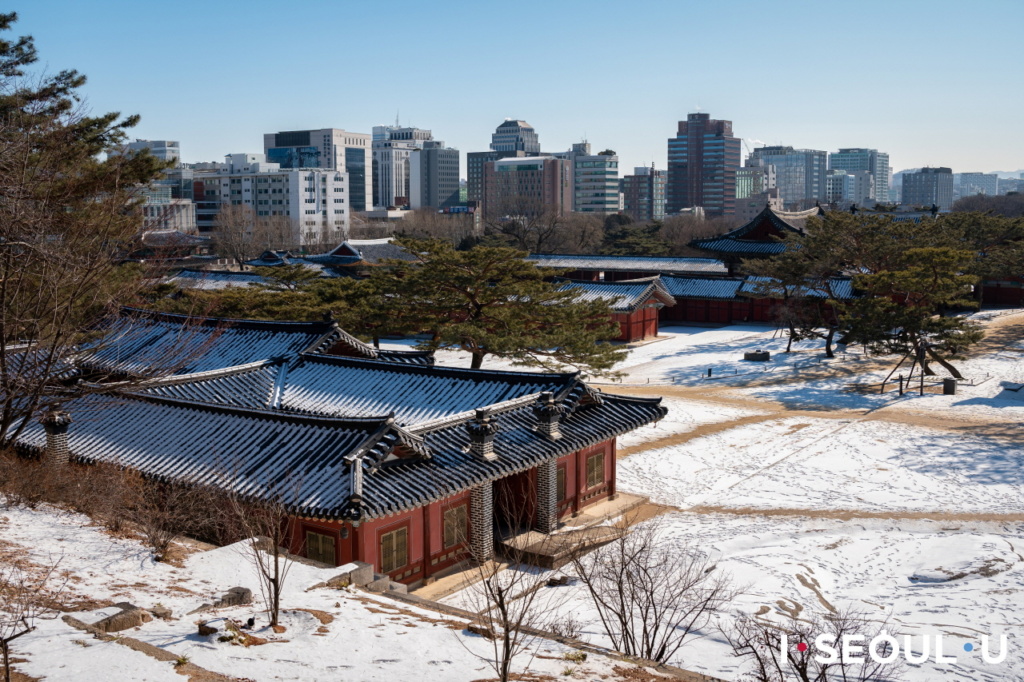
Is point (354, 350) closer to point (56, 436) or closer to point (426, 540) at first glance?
point (56, 436)

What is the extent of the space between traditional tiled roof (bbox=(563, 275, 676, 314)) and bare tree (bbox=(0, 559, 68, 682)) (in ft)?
134

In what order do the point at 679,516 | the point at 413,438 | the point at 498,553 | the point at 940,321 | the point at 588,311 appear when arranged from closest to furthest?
the point at 413,438 → the point at 498,553 → the point at 679,516 → the point at 588,311 → the point at 940,321

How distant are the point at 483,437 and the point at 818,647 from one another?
8.06 metres

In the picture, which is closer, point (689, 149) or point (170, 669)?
point (170, 669)

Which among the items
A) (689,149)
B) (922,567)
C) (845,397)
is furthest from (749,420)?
(689,149)

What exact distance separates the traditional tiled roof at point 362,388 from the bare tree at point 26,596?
9091mm

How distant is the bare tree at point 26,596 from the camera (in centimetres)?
1148

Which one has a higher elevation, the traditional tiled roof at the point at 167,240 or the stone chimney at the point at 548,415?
the traditional tiled roof at the point at 167,240

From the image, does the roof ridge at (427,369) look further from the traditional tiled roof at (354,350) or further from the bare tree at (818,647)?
the bare tree at (818,647)

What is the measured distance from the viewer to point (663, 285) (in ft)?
195

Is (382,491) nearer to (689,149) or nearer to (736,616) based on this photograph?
(736,616)

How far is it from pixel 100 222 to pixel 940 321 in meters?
31.4

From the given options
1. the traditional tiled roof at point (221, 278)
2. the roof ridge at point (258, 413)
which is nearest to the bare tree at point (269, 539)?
the roof ridge at point (258, 413)

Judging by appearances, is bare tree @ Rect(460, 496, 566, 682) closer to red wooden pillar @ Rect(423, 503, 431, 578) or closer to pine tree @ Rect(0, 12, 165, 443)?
red wooden pillar @ Rect(423, 503, 431, 578)
